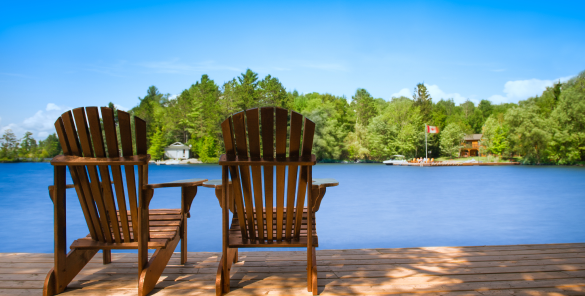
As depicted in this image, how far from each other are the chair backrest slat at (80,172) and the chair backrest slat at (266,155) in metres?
0.80

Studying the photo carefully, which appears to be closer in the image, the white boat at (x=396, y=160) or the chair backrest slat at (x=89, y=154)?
the chair backrest slat at (x=89, y=154)

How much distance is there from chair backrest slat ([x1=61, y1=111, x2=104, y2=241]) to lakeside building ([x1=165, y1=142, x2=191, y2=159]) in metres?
37.1

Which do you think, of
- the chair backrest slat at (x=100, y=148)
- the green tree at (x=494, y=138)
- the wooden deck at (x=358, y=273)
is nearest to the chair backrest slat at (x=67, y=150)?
the chair backrest slat at (x=100, y=148)

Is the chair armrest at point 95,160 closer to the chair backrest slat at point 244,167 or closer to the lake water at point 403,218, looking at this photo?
the chair backrest slat at point 244,167

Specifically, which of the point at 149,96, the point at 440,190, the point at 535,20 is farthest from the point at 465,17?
the point at 149,96

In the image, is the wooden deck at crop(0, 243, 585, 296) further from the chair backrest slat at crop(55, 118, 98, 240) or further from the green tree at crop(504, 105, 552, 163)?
the green tree at crop(504, 105, 552, 163)

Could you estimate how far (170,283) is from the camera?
201 cm

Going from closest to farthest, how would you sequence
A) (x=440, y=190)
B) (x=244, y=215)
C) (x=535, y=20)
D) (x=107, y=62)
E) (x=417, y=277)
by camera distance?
(x=244, y=215)
(x=417, y=277)
(x=440, y=190)
(x=535, y=20)
(x=107, y=62)

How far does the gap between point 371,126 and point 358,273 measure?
3444 cm

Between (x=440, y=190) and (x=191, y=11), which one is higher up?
(x=191, y=11)

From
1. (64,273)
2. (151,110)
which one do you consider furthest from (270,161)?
(151,110)

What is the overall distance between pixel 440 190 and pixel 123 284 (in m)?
14.0

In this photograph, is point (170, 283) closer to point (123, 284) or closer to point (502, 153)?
point (123, 284)

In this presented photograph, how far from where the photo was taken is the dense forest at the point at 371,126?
28.6 meters
